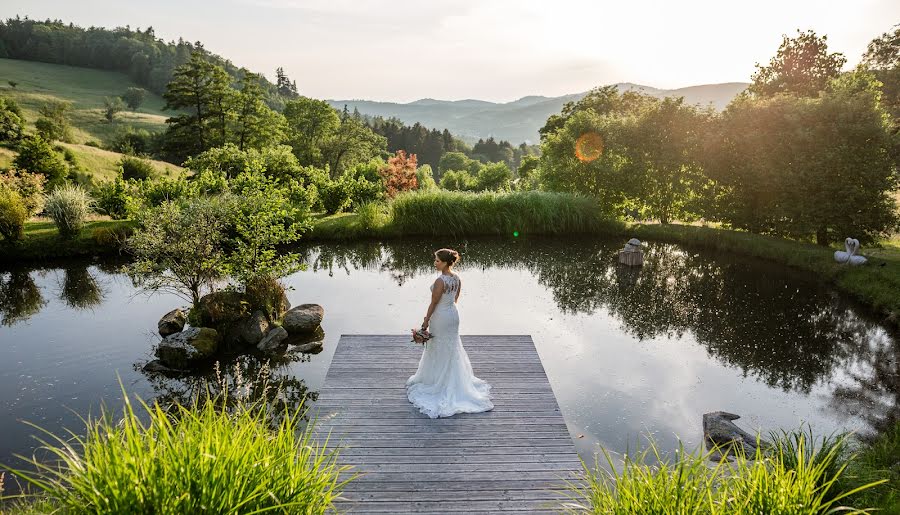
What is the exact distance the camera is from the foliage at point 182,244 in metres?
→ 11.2

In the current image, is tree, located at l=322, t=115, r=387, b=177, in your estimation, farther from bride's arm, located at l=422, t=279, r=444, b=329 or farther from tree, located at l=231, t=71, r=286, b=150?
bride's arm, located at l=422, t=279, r=444, b=329

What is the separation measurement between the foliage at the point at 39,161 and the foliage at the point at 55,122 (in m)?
9.40

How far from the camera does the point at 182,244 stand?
1117cm

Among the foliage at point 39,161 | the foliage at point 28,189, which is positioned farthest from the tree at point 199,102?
the foliage at point 28,189

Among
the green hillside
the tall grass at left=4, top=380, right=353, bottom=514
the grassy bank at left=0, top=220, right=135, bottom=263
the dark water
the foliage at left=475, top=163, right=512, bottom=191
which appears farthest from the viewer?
the green hillside

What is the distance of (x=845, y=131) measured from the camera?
17.9 meters

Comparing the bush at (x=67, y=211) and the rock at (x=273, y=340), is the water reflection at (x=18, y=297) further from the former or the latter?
the rock at (x=273, y=340)

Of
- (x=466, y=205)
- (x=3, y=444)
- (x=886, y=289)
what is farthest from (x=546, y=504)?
(x=466, y=205)

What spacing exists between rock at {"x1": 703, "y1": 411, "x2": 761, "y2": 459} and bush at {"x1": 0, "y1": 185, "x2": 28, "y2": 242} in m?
21.4

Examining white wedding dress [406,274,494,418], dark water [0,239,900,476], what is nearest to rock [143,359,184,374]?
dark water [0,239,900,476]

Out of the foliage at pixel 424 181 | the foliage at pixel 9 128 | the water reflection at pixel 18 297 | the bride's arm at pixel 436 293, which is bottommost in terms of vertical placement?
the water reflection at pixel 18 297

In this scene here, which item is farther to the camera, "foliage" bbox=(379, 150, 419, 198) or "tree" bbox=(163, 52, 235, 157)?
"tree" bbox=(163, 52, 235, 157)

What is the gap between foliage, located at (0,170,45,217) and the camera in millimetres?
20938

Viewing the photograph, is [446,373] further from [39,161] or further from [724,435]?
[39,161]
